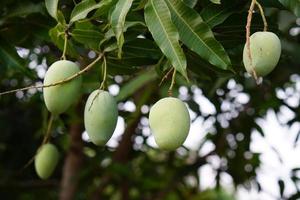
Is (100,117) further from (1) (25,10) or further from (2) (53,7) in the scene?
(1) (25,10)

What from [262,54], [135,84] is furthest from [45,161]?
[262,54]

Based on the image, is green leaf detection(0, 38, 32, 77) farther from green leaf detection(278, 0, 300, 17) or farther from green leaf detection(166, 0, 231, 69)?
green leaf detection(278, 0, 300, 17)

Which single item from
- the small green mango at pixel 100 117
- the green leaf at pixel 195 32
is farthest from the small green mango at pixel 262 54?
the small green mango at pixel 100 117

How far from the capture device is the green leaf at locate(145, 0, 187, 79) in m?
0.69

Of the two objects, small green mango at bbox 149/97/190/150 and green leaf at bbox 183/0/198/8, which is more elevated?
green leaf at bbox 183/0/198/8

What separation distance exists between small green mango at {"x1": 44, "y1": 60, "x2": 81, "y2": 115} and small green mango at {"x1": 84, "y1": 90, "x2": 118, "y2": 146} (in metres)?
0.03

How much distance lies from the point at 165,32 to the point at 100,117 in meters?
0.13

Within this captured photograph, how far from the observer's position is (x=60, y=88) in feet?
2.37

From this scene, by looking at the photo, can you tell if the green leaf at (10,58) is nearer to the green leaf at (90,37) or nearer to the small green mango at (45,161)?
the small green mango at (45,161)

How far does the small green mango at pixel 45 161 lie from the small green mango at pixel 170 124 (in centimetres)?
51

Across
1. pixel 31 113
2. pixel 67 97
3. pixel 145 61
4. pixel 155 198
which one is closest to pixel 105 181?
pixel 155 198

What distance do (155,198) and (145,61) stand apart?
123 centimetres

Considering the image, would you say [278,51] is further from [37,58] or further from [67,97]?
[37,58]

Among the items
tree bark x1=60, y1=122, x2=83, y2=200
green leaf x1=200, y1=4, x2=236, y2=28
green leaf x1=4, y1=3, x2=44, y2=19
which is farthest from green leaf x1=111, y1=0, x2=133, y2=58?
tree bark x1=60, y1=122, x2=83, y2=200
